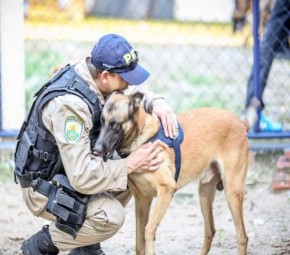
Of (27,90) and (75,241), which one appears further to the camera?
(27,90)

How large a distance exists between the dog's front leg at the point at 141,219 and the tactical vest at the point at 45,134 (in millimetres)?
598

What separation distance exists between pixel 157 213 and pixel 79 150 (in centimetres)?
72

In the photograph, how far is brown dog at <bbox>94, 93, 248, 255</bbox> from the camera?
469cm

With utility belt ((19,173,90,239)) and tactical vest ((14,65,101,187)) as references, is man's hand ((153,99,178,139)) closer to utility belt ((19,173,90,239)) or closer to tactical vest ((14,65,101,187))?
tactical vest ((14,65,101,187))

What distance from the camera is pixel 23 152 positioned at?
4.53m

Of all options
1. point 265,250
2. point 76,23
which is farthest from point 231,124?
point 76,23

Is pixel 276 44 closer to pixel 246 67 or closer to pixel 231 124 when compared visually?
pixel 231 124

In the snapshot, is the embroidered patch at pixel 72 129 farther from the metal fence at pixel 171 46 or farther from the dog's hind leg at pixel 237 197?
the metal fence at pixel 171 46

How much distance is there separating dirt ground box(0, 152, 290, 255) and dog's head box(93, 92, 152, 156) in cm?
118

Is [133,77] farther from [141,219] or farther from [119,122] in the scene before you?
[141,219]

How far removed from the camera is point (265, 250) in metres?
5.42

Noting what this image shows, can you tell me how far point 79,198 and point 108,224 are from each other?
9.0 inches

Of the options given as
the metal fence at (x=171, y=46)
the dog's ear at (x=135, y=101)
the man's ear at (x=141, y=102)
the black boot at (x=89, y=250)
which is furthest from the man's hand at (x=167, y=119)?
the metal fence at (x=171, y=46)

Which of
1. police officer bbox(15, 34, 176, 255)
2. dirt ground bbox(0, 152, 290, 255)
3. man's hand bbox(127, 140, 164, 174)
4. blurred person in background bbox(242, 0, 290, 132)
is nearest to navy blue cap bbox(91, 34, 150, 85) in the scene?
police officer bbox(15, 34, 176, 255)
